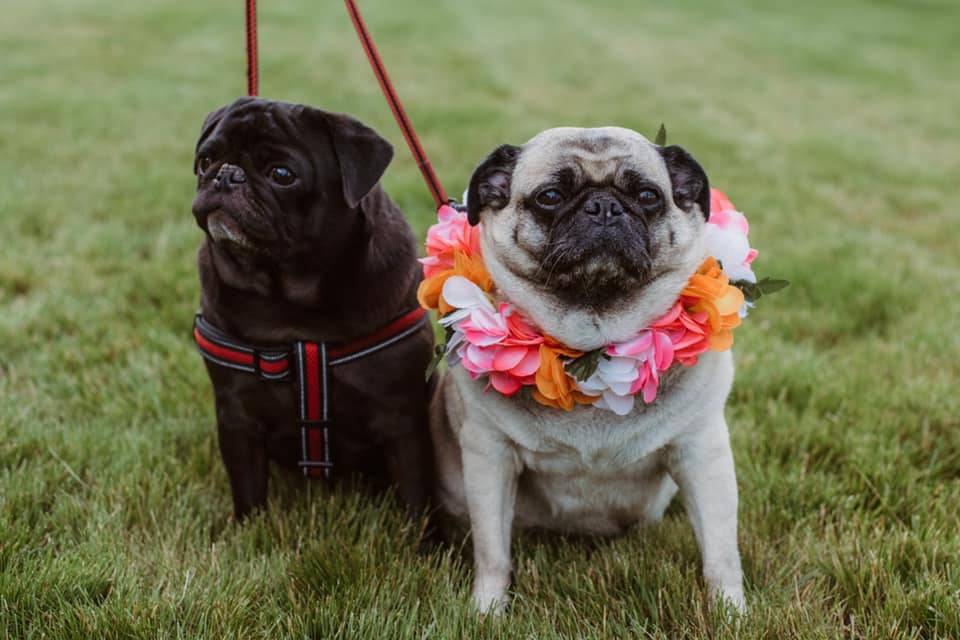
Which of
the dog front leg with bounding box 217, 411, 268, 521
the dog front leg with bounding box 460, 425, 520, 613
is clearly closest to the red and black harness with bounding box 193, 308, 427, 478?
the dog front leg with bounding box 217, 411, 268, 521

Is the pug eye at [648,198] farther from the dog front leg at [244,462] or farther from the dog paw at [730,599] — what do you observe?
the dog front leg at [244,462]

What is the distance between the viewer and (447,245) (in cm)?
274

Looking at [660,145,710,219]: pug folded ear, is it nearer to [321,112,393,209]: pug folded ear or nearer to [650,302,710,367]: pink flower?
[650,302,710,367]: pink flower

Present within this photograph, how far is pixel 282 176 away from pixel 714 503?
156cm

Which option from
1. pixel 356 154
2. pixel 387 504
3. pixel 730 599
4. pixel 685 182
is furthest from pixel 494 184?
pixel 730 599

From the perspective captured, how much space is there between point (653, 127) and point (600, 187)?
600 cm

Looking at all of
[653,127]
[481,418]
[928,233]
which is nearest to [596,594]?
[481,418]

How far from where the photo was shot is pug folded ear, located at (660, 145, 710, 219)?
2576 mm

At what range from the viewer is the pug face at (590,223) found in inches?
97.8

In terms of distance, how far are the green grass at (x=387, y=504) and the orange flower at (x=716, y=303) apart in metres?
0.67

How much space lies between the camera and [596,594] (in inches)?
97.8

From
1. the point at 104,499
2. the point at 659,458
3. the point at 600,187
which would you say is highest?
the point at 600,187

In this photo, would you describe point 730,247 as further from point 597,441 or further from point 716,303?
point 597,441

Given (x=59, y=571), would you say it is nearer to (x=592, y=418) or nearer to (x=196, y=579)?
(x=196, y=579)
